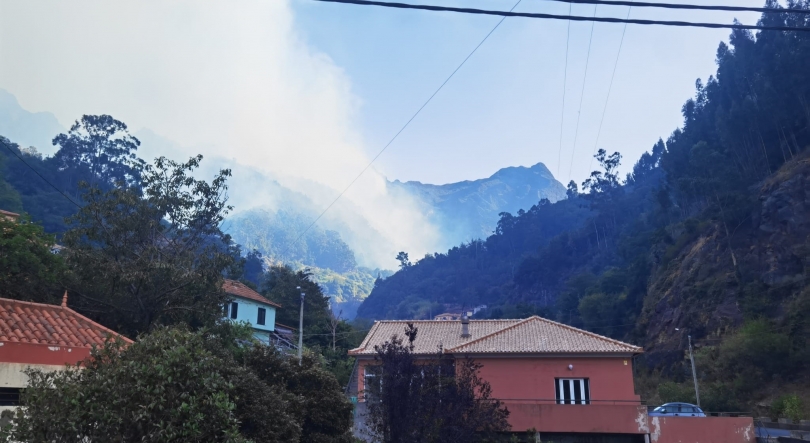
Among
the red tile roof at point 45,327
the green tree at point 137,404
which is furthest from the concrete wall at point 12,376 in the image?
the green tree at point 137,404

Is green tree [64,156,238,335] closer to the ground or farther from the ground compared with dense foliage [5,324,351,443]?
farther from the ground

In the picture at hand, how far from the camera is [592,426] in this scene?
21.3 meters

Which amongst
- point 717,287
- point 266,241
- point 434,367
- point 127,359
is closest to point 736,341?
point 717,287

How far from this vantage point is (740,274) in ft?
161

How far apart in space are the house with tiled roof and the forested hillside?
36.7 metres

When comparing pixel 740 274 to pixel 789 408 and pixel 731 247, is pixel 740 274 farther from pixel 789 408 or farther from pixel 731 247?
pixel 789 408

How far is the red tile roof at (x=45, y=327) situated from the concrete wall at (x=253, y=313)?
94.7ft

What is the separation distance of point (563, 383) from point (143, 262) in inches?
689

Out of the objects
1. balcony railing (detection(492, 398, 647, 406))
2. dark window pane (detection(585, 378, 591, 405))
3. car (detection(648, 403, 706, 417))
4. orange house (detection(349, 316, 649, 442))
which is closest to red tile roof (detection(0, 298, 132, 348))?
orange house (detection(349, 316, 649, 442))

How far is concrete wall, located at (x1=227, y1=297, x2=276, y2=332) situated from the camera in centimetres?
4142

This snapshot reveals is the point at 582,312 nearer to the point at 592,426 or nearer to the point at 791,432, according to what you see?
the point at 791,432

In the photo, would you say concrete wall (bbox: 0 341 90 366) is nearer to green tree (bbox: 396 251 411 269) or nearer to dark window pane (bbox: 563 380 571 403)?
dark window pane (bbox: 563 380 571 403)

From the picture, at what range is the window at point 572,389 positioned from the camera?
A: 24.0 m

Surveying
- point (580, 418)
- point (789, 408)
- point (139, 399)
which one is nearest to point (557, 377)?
point (580, 418)
